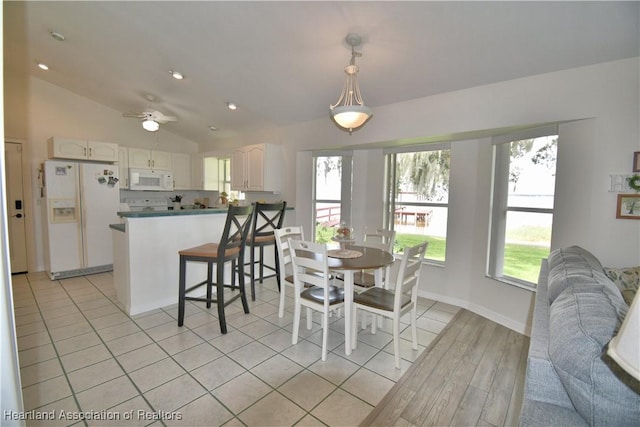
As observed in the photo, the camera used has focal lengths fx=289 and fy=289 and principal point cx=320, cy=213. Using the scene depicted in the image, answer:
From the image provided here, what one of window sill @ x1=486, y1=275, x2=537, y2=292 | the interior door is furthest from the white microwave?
window sill @ x1=486, y1=275, x2=537, y2=292

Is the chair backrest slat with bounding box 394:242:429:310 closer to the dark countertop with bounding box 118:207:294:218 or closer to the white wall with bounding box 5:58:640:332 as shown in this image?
the white wall with bounding box 5:58:640:332

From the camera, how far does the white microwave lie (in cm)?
524

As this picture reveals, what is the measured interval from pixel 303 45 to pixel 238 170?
112 inches

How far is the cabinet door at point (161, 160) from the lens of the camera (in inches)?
219

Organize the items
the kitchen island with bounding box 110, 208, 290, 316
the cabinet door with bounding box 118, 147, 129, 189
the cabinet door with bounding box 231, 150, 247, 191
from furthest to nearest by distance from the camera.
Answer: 1. the cabinet door with bounding box 118, 147, 129, 189
2. the cabinet door with bounding box 231, 150, 247, 191
3. the kitchen island with bounding box 110, 208, 290, 316

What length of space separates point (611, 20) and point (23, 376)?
4697 mm

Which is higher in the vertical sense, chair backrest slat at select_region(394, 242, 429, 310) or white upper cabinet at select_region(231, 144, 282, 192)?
white upper cabinet at select_region(231, 144, 282, 192)

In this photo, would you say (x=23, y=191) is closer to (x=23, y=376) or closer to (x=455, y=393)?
(x=23, y=376)

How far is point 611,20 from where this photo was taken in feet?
6.32

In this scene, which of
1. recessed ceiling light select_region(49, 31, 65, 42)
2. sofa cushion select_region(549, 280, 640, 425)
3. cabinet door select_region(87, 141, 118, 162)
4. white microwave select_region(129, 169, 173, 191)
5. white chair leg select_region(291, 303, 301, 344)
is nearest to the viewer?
sofa cushion select_region(549, 280, 640, 425)

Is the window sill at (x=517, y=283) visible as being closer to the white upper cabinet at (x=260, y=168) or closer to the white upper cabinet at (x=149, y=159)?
the white upper cabinet at (x=260, y=168)

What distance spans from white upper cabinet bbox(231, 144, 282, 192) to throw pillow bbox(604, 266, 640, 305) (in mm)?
3988

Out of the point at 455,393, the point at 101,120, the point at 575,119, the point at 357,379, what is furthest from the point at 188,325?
the point at 101,120

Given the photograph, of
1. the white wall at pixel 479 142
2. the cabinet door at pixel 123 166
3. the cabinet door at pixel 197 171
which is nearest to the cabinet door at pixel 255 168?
the white wall at pixel 479 142
